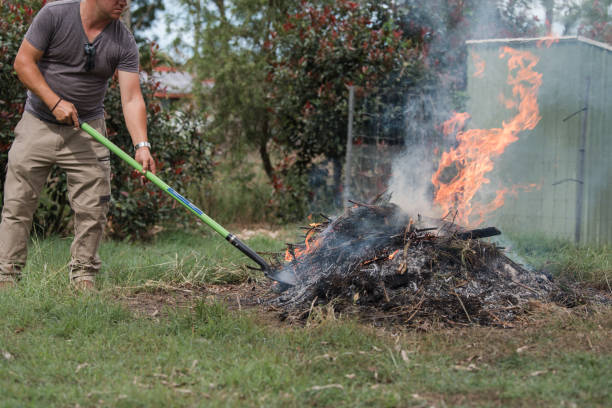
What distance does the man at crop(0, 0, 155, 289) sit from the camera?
4141 millimetres

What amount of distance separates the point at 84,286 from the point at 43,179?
0.90 m

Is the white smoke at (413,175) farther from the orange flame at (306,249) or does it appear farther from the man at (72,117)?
the man at (72,117)

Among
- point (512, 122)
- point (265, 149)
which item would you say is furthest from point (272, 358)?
point (265, 149)

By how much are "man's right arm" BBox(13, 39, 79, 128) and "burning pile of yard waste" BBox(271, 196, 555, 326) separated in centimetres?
199

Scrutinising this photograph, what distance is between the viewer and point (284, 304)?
4133 millimetres

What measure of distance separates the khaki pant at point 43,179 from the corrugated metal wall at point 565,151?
502 centimetres

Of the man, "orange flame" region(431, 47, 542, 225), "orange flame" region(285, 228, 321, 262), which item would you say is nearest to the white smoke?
"orange flame" region(431, 47, 542, 225)

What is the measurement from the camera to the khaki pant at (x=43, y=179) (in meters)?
4.29

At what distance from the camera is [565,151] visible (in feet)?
23.4

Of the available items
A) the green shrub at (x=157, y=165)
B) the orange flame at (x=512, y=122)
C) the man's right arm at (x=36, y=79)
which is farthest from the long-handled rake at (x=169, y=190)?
the orange flame at (x=512, y=122)

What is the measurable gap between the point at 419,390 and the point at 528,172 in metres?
5.28

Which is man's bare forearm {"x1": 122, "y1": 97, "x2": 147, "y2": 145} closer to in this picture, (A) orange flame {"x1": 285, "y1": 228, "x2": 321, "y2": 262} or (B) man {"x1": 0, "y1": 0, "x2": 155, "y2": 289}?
(B) man {"x1": 0, "y1": 0, "x2": 155, "y2": 289}

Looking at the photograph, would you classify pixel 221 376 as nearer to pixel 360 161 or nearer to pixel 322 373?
pixel 322 373

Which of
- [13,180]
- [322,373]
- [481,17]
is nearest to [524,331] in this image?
[322,373]
